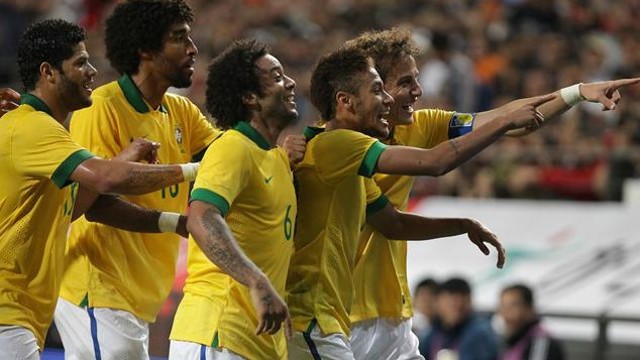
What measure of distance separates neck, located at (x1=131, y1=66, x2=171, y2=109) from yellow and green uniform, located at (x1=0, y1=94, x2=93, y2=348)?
85 cm

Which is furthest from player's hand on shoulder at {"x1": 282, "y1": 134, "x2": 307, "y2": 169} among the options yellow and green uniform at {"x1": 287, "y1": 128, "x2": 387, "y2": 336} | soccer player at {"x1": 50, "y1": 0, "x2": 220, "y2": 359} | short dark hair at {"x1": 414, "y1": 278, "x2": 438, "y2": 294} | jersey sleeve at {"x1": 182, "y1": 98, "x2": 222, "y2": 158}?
short dark hair at {"x1": 414, "y1": 278, "x2": 438, "y2": 294}

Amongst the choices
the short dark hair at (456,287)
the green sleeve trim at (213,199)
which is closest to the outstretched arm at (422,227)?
the green sleeve trim at (213,199)

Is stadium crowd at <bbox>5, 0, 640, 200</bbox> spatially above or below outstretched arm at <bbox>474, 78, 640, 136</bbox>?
above

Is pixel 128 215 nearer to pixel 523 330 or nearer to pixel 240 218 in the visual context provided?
pixel 240 218

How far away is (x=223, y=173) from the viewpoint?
6.36 metres

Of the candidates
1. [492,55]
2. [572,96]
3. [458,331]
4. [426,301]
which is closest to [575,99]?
[572,96]

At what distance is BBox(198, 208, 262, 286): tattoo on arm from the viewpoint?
20.1 feet

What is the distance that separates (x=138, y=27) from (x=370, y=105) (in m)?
1.41

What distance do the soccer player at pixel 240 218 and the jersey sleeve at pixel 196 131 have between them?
116 centimetres

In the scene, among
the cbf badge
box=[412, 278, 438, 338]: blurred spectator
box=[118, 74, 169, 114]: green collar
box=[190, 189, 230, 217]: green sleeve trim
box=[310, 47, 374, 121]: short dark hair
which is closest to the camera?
box=[190, 189, 230, 217]: green sleeve trim

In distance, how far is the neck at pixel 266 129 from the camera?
22.2ft

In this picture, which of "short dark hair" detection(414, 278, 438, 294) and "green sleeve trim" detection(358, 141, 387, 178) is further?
"short dark hair" detection(414, 278, 438, 294)

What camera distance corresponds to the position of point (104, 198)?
738 centimetres

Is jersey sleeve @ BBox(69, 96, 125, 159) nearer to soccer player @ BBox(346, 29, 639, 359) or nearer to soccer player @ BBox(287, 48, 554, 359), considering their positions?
soccer player @ BBox(287, 48, 554, 359)
